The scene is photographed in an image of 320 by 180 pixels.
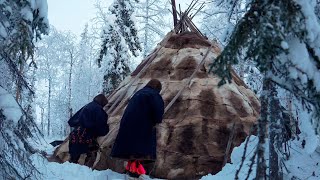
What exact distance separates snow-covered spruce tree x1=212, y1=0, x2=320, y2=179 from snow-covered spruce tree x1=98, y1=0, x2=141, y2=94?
529 inches

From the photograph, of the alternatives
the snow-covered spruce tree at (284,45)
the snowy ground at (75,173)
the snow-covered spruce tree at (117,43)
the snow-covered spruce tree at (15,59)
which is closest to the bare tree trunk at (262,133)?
the snow-covered spruce tree at (284,45)

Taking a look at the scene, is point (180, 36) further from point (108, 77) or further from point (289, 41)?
point (108, 77)

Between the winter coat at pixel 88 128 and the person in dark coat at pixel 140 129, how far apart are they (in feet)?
3.51

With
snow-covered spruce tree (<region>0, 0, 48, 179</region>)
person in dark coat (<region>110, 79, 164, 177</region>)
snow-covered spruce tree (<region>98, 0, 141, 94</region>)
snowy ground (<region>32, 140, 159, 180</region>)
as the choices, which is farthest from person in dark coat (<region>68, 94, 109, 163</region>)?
snow-covered spruce tree (<region>98, 0, 141, 94</region>)

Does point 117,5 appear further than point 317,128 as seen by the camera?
Yes

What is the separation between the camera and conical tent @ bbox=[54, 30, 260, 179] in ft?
24.1

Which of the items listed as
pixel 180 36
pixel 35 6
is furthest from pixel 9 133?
pixel 180 36

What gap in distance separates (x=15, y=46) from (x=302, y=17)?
2837mm

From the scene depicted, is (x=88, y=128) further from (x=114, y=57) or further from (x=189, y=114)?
(x=114, y=57)

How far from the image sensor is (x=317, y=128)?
374 centimetres

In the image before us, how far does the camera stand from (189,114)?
25.8ft

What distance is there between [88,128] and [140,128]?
1.44 meters

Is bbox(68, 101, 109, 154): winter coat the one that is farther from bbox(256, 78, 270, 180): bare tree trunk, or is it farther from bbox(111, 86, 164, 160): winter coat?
bbox(256, 78, 270, 180): bare tree trunk

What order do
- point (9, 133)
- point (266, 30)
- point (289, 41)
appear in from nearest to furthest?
point (266, 30)
point (289, 41)
point (9, 133)
